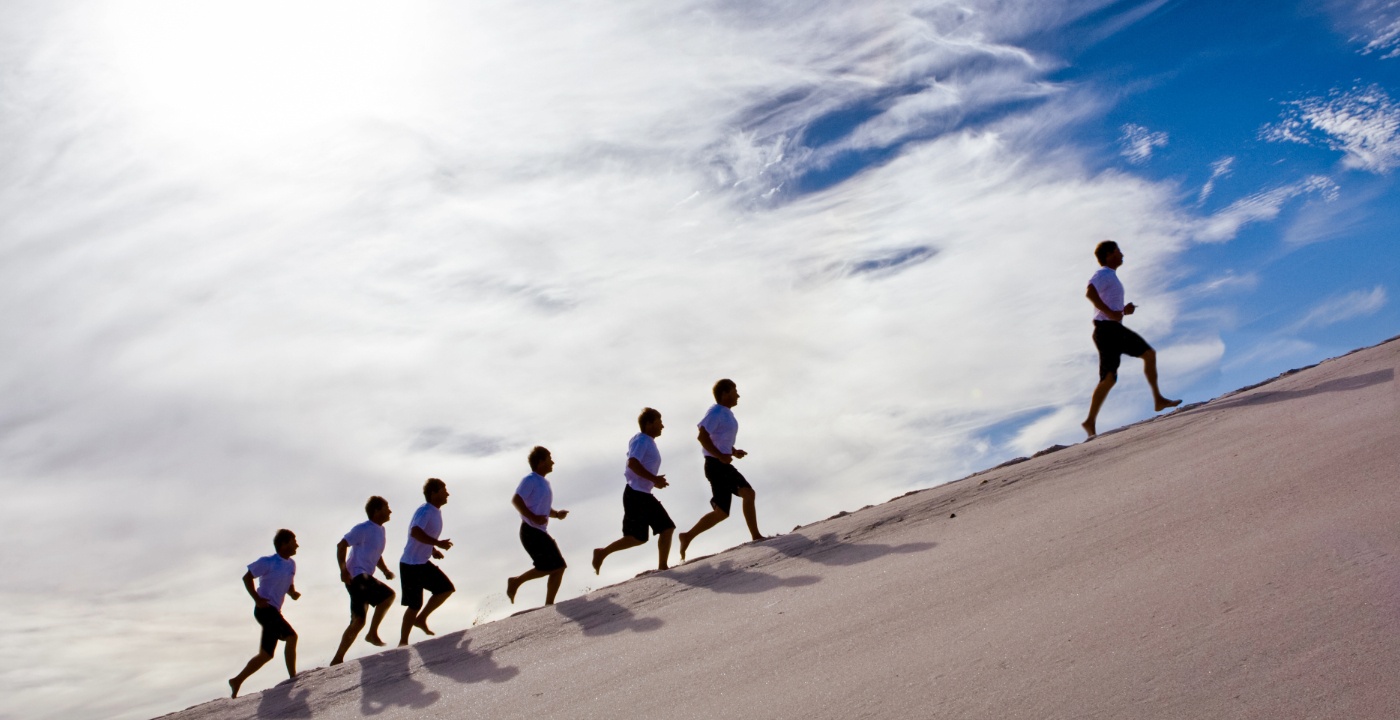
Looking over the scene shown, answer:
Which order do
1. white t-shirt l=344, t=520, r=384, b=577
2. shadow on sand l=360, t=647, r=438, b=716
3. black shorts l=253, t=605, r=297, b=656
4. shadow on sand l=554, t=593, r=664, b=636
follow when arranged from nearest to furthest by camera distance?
shadow on sand l=360, t=647, r=438, b=716 < shadow on sand l=554, t=593, r=664, b=636 < black shorts l=253, t=605, r=297, b=656 < white t-shirt l=344, t=520, r=384, b=577

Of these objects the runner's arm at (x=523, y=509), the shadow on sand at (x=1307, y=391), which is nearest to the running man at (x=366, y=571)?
the runner's arm at (x=523, y=509)

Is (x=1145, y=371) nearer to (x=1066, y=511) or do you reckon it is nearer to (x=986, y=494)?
(x=986, y=494)

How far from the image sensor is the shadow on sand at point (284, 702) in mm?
7045

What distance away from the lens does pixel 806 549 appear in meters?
7.92

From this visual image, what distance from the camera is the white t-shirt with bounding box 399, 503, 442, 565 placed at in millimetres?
9477

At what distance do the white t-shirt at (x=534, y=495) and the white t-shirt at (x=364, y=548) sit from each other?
4.91 feet

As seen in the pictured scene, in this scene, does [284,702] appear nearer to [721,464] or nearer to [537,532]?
[537,532]

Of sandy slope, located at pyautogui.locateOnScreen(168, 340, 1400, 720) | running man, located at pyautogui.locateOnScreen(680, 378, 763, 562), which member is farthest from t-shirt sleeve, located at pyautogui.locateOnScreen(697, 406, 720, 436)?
sandy slope, located at pyautogui.locateOnScreen(168, 340, 1400, 720)

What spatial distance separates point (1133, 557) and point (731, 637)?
90.6 inches

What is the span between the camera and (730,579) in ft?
25.0

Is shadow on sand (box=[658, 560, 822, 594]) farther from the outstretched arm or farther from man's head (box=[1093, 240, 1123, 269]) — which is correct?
man's head (box=[1093, 240, 1123, 269])

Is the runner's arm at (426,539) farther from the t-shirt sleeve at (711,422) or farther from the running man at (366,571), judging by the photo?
the t-shirt sleeve at (711,422)

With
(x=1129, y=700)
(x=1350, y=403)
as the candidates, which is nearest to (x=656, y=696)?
(x=1129, y=700)

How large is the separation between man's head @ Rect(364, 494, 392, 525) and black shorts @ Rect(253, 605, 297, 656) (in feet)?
3.83
